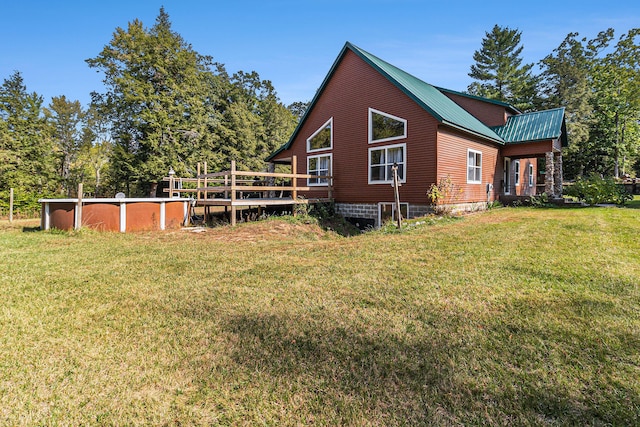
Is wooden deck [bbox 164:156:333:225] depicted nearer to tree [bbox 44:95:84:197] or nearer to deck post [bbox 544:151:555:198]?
deck post [bbox 544:151:555:198]

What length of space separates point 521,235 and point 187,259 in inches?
297

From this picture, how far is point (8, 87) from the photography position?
29.0 metres

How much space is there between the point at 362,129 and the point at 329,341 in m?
12.0

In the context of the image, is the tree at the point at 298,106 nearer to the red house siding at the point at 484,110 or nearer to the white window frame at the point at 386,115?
the red house siding at the point at 484,110

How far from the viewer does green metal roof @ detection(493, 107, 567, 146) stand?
48.4 ft

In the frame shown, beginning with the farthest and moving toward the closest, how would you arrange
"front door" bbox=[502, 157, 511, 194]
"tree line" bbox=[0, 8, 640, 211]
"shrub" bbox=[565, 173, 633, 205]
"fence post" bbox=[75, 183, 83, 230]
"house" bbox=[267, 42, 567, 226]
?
"tree line" bbox=[0, 8, 640, 211] → "front door" bbox=[502, 157, 511, 194] → "shrub" bbox=[565, 173, 633, 205] → "house" bbox=[267, 42, 567, 226] → "fence post" bbox=[75, 183, 83, 230]

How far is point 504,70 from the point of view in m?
34.1

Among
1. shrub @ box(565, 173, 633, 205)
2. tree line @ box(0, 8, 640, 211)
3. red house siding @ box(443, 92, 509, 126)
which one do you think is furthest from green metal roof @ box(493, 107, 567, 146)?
tree line @ box(0, 8, 640, 211)

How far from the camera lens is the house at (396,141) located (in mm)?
11742

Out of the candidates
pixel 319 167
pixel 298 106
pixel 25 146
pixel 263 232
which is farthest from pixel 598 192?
pixel 298 106

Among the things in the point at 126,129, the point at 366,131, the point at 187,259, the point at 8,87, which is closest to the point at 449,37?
the point at 366,131

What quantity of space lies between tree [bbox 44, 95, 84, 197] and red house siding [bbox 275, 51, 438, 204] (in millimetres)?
32389

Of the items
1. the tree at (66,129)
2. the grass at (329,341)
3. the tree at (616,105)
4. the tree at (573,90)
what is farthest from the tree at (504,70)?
the tree at (66,129)

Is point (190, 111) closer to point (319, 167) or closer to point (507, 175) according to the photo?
point (319, 167)
